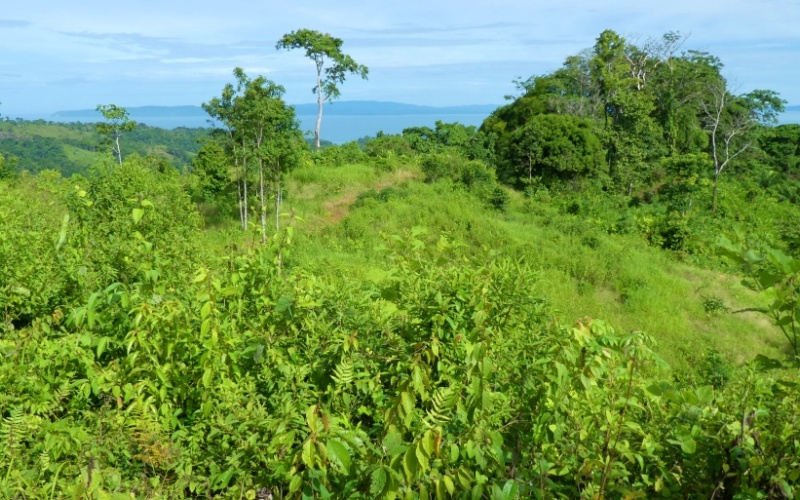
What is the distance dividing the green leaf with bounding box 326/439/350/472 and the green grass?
846cm

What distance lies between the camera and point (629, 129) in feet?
76.2

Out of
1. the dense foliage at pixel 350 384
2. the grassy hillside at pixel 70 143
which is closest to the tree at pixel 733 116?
the dense foliage at pixel 350 384

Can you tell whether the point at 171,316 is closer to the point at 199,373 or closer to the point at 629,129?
the point at 199,373

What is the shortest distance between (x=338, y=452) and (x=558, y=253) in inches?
557

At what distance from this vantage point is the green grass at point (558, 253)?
11.9 meters

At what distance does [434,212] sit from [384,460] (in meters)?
15.7

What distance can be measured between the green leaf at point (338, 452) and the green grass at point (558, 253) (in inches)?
333

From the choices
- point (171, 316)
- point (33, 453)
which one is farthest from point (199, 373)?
point (33, 453)

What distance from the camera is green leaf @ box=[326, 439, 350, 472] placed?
148cm

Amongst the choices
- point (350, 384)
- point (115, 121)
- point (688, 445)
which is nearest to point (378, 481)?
point (350, 384)

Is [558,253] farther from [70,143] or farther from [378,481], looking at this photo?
[70,143]

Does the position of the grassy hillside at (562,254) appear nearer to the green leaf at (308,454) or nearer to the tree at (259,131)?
the tree at (259,131)

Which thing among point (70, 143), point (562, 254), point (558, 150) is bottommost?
point (562, 254)

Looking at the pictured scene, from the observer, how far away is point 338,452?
4.88ft
